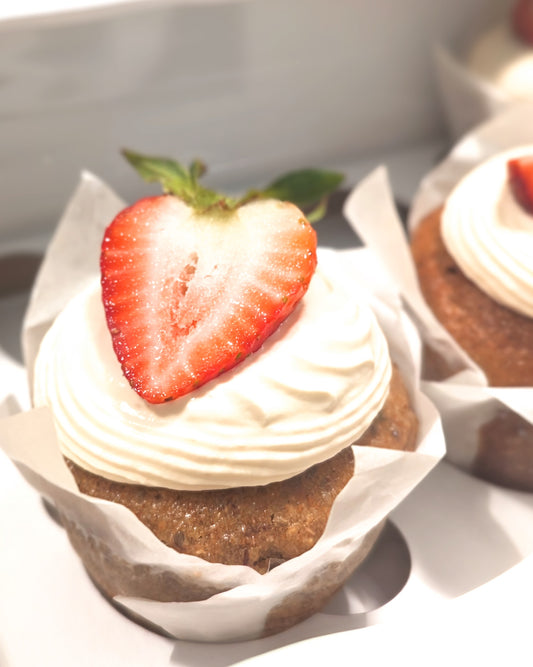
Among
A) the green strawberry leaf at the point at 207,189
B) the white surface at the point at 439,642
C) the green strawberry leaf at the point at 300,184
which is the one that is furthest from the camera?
the green strawberry leaf at the point at 300,184

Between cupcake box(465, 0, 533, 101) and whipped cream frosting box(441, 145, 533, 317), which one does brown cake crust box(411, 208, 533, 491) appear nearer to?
whipped cream frosting box(441, 145, 533, 317)

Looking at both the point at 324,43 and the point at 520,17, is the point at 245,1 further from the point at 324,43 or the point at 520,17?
the point at 520,17

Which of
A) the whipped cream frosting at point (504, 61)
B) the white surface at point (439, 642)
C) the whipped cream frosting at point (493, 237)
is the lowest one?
the white surface at point (439, 642)

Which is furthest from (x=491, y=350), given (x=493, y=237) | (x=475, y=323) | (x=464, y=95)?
(x=464, y=95)

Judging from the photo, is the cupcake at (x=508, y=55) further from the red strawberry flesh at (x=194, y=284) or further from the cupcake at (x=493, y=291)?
the red strawberry flesh at (x=194, y=284)

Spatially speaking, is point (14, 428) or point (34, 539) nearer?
point (14, 428)

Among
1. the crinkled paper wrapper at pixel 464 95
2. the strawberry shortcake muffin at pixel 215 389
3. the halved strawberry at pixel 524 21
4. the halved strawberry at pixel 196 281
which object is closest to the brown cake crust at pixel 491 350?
the strawberry shortcake muffin at pixel 215 389

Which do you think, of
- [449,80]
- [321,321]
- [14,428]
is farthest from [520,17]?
[14,428]
